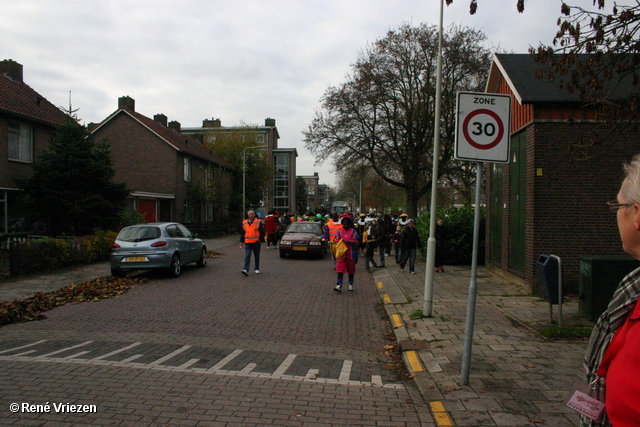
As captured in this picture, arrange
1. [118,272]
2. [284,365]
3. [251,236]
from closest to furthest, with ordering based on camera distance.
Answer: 1. [284,365]
2. [118,272]
3. [251,236]

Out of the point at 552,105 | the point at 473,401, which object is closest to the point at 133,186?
the point at 552,105

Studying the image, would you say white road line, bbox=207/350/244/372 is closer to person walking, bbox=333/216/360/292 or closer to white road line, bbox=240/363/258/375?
white road line, bbox=240/363/258/375

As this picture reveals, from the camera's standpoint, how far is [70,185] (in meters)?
17.5

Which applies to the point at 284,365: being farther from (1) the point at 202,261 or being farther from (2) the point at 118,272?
(1) the point at 202,261

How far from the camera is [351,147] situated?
3189 centimetres

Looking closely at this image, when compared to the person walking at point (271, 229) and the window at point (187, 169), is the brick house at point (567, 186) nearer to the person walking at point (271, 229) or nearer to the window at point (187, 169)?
the person walking at point (271, 229)

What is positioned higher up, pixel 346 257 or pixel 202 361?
pixel 346 257

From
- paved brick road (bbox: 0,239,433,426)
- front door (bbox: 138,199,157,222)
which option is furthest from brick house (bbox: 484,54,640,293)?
front door (bbox: 138,199,157,222)

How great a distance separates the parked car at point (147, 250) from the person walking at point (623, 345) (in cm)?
1181

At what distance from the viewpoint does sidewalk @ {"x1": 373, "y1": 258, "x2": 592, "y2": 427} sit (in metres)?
4.27

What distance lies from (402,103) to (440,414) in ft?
91.1

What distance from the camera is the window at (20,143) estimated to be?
19567mm

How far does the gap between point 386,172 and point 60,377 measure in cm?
2952

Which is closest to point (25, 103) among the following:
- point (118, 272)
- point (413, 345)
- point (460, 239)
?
point (118, 272)
